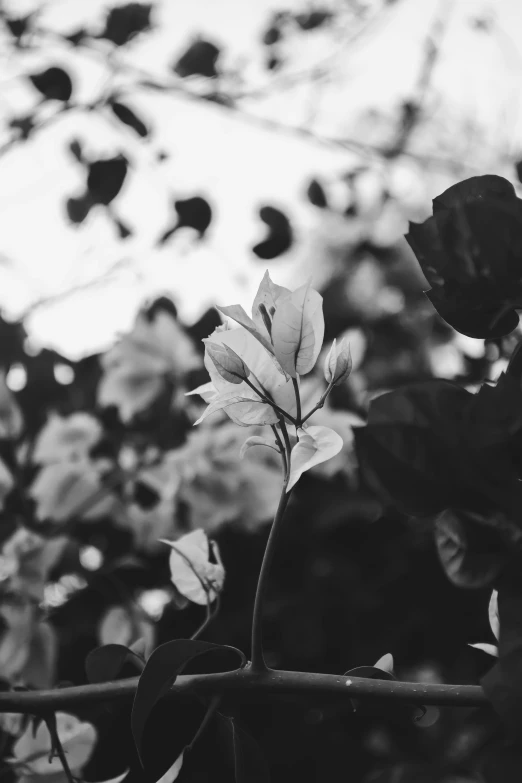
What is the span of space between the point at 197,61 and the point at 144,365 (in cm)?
33

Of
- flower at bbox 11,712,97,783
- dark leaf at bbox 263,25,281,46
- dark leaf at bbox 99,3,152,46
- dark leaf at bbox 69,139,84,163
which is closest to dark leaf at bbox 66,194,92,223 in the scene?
dark leaf at bbox 69,139,84,163

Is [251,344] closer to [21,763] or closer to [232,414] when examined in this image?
[232,414]

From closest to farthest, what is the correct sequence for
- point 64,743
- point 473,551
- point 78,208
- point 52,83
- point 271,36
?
point 473,551
point 64,743
point 52,83
point 78,208
point 271,36

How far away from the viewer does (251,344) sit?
9.4 inches

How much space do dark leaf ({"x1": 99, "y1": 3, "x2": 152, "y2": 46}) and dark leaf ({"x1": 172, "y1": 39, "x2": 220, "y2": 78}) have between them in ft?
0.18

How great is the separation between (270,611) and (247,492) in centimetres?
19

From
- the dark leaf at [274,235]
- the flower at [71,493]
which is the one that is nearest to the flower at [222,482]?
the flower at [71,493]

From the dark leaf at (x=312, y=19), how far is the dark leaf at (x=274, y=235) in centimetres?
31

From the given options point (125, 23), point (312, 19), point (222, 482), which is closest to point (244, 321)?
point (222, 482)

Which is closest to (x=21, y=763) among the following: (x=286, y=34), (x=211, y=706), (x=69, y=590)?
(x=211, y=706)

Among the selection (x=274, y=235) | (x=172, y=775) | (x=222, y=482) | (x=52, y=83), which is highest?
(x=52, y=83)

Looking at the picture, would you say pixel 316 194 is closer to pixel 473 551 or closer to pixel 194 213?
pixel 194 213

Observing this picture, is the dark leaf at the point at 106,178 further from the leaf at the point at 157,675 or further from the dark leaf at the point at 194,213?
the leaf at the point at 157,675

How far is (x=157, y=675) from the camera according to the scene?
0.70 ft
